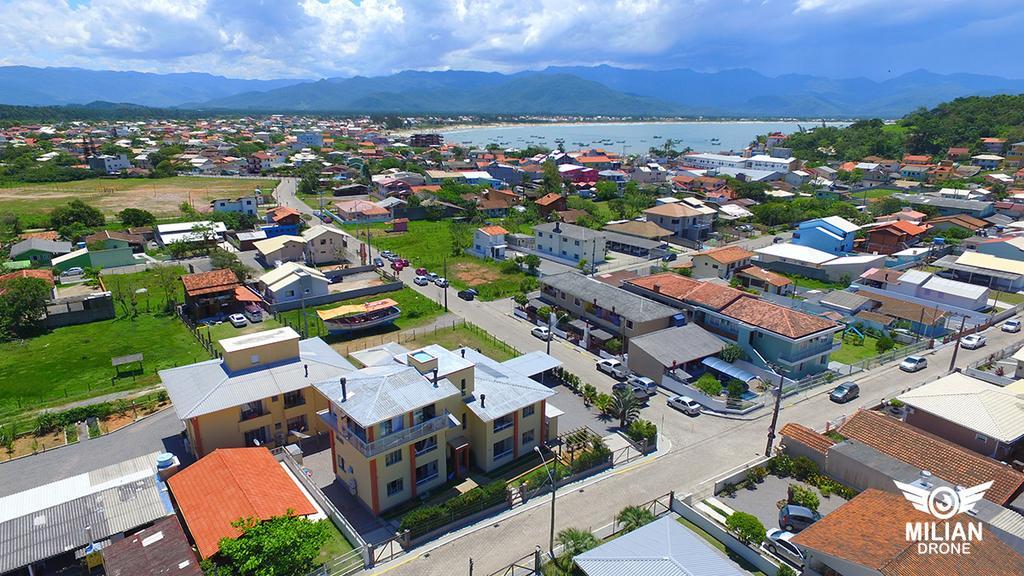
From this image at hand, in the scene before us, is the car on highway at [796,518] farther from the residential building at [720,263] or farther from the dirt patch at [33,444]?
the residential building at [720,263]

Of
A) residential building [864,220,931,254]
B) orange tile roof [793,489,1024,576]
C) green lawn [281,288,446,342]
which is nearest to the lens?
orange tile roof [793,489,1024,576]

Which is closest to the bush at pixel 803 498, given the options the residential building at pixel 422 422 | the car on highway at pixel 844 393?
the car on highway at pixel 844 393

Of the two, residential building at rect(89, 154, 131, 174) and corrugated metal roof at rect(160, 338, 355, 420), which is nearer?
corrugated metal roof at rect(160, 338, 355, 420)

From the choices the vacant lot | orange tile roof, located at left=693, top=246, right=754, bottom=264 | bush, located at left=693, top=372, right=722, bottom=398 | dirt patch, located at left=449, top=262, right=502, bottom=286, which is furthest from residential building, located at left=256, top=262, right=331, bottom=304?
the vacant lot

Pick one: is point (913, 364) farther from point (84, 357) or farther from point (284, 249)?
point (284, 249)

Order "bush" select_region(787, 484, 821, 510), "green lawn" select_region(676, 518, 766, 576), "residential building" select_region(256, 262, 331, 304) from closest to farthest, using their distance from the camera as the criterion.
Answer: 1. "green lawn" select_region(676, 518, 766, 576)
2. "bush" select_region(787, 484, 821, 510)
3. "residential building" select_region(256, 262, 331, 304)

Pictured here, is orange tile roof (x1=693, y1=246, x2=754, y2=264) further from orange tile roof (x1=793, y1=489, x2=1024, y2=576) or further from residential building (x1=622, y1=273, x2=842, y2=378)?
orange tile roof (x1=793, y1=489, x2=1024, y2=576)

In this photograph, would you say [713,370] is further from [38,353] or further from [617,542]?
[38,353]
